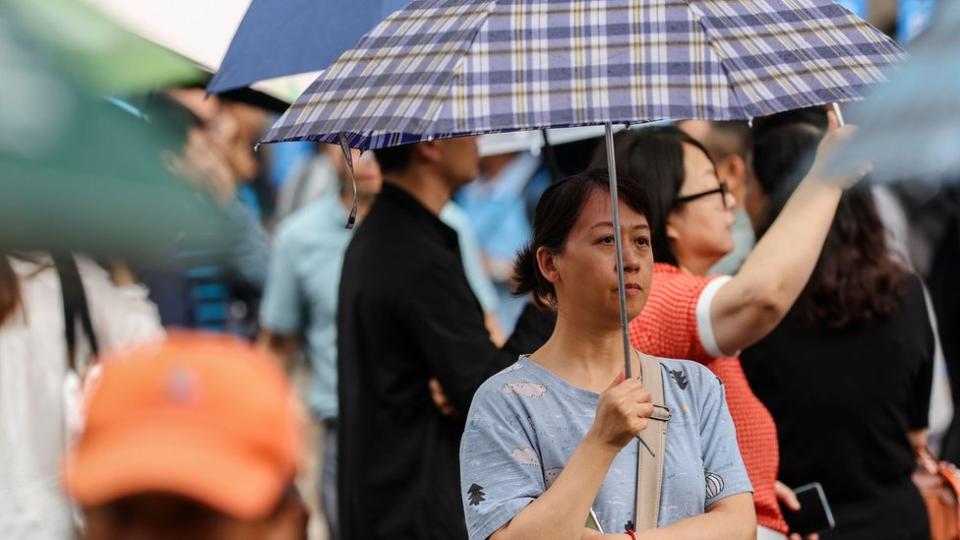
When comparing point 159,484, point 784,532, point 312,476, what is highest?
point 159,484

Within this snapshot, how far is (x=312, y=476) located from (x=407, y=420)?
2.78 metres

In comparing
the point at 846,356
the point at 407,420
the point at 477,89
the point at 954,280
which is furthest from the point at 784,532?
the point at 954,280

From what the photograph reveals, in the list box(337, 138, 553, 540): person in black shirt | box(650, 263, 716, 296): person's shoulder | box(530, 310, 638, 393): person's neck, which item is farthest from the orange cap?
box(337, 138, 553, 540): person in black shirt

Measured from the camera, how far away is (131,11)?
5426 mm

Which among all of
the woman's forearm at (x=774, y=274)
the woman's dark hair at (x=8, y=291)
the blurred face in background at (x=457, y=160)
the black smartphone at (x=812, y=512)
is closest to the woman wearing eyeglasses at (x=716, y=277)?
the woman's forearm at (x=774, y=274)

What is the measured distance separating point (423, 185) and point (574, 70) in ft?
6.41

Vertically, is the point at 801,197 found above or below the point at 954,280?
above

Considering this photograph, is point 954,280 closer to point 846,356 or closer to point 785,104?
point 846,356

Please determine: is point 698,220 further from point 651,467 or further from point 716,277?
point 651,467

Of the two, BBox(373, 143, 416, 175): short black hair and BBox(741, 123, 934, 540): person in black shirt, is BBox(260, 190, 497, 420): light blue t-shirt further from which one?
BBox(741, 123, 934, 540): person in black shirt

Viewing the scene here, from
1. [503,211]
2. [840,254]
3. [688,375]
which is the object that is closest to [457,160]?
[840,254]

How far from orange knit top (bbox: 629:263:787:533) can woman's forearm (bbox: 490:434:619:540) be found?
0.89m

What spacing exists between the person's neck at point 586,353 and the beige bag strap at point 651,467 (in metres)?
0.13

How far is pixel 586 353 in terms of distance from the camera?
3.86 meters
